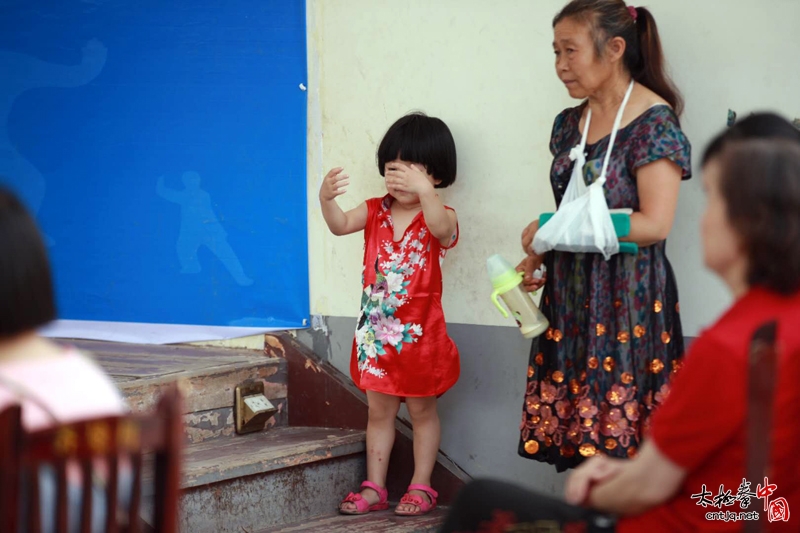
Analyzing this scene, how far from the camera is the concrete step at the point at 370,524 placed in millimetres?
2844

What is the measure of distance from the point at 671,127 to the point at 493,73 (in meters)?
0.83

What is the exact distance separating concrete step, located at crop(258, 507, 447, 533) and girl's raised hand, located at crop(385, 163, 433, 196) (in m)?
1.03

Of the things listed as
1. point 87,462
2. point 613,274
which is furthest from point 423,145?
point 87,462

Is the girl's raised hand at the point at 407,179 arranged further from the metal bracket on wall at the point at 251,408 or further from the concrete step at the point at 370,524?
the concrete step at the point at 370,524

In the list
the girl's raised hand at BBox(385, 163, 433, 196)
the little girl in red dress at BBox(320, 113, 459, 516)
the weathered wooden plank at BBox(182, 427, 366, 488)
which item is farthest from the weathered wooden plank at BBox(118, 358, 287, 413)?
the girl's raised hand at BBox(385, 163, 433, 196)

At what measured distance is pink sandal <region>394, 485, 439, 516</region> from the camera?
118 inches

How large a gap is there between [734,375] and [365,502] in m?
2.00

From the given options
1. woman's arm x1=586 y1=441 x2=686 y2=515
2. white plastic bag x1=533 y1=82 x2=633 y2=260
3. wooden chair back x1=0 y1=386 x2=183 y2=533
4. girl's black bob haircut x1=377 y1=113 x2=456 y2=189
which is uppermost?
A: girl's black bob haircut x1=377 y1=113 x2=456 y2=189

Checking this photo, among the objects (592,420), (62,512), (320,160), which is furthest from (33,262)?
(320,160)

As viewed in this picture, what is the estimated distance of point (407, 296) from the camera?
9.86ft

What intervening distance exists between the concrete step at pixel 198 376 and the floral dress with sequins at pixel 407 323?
50 cm

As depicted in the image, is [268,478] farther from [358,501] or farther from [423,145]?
[423,145]

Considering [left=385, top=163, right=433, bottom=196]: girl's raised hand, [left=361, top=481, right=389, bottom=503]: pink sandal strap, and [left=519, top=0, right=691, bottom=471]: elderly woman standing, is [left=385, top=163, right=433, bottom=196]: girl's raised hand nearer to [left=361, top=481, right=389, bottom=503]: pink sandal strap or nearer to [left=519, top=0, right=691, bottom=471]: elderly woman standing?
[left=519, top=0, right=691, bottom=471]: elderly woman standing

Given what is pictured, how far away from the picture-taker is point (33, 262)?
1.25m
